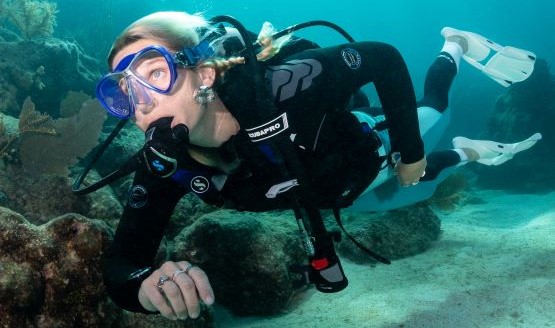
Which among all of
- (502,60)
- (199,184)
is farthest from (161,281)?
(502,60)

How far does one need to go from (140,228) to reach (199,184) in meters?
0.56

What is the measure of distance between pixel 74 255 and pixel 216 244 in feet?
5.80

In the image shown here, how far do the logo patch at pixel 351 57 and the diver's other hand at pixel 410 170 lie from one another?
1.09 m

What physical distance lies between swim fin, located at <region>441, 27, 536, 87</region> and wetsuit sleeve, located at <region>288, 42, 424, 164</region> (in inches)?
130

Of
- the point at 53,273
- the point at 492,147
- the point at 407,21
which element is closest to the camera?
the point at 53,273

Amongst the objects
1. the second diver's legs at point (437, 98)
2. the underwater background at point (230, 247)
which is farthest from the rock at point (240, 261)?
the second diver's legs at point (437, 98)

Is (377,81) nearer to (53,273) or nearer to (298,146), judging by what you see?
(298,146)

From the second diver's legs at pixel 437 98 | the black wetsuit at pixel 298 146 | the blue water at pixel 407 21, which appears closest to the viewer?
the black wetsuit at pixel 298 146

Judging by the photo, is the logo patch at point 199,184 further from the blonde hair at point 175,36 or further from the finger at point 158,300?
the finger at point 158,300

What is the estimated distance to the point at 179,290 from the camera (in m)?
1.74

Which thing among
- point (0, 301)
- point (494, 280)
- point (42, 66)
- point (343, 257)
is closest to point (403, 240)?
point (343, 257)

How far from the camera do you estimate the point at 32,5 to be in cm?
909

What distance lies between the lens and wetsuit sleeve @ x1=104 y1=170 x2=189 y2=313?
2391mm

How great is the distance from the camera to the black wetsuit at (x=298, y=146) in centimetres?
253
